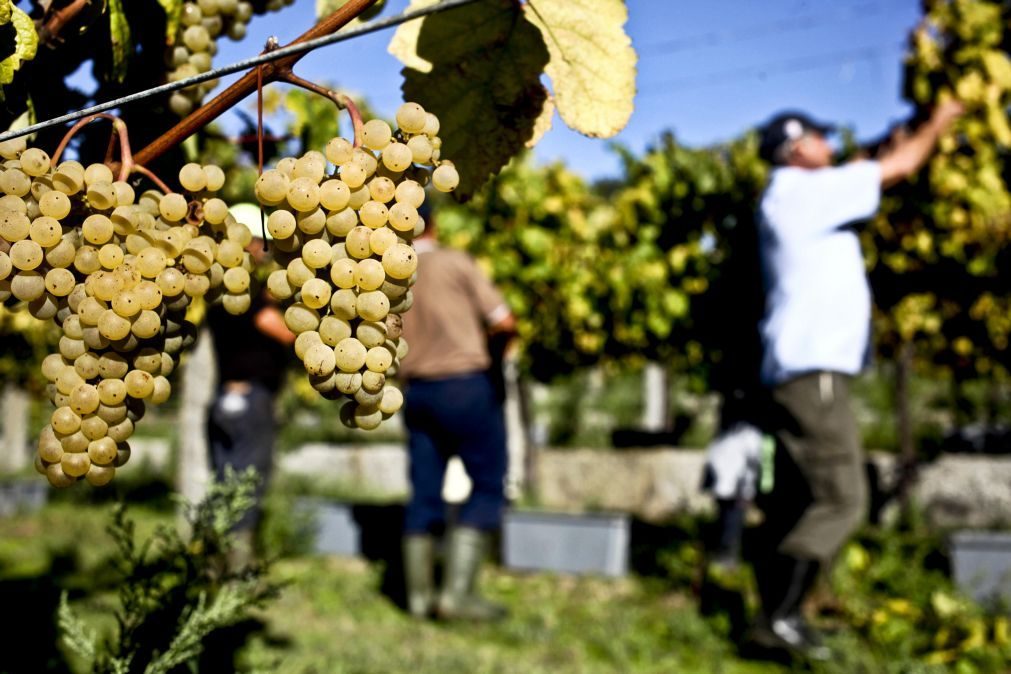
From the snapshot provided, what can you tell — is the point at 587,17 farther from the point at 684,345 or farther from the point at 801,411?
the point at 684,345

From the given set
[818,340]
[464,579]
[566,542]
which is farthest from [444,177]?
[566,542]

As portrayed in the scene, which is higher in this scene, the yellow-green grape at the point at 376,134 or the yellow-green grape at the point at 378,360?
the yellow-green grape at the point at 376,134

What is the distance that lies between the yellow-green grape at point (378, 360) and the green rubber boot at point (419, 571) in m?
3.01

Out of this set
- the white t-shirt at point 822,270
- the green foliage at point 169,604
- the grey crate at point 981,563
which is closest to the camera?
the green foliage at point 169,604

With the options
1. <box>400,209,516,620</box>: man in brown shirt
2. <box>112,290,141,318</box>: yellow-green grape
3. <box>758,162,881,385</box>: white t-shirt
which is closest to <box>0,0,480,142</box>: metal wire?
<box>112,290,141,318</box>: yellow-green grape

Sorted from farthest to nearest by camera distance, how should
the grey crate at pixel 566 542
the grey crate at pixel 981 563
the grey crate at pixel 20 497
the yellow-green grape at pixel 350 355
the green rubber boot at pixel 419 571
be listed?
1. the grey crate at pixel 20 497
2. the grey crate at pixel 566 542
3. the green rubber boot at pixel 419 571
4. the grey crate at pixel 981 563
5. the yellow-green grape at pixel 350 355

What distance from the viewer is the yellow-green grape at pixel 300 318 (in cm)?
78

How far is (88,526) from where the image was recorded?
5.55 meters

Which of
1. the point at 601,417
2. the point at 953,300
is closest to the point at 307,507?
the point at 953,300

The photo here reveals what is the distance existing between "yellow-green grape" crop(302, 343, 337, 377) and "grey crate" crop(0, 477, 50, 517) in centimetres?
639

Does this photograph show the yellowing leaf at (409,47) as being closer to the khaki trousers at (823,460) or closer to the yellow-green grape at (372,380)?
the yellow-green grape at (372,380)

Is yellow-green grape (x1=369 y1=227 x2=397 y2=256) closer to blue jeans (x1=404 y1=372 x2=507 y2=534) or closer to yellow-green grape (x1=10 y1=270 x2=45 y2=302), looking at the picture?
yellow-green grape (x1=10 y1=270 x2=45 y2=302)

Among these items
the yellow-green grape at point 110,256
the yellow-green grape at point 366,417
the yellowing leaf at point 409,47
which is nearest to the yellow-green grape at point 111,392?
the yellow-green grape at point 110,256

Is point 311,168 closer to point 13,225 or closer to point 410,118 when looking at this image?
point 410,118
